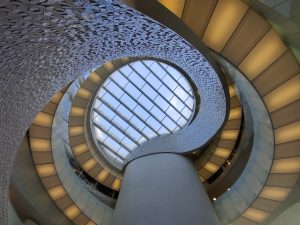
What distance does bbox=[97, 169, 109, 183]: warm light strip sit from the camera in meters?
21.2

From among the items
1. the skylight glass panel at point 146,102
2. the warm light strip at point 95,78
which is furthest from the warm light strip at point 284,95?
the skylight glass panel at point 146,102

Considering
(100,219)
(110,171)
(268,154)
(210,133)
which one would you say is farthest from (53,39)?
(110,171)

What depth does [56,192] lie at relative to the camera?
15555 millimetres

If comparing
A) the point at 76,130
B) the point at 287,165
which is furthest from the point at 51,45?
the point at 76,130

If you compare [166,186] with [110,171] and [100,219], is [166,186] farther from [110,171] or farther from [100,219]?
[110,171]

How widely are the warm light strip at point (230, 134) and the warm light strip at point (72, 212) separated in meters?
9.66

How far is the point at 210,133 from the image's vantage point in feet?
48.6

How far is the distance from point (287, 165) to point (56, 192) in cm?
1130

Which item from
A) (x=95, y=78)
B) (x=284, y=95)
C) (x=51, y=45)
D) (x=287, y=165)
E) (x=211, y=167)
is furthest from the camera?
(x=211, y=167)

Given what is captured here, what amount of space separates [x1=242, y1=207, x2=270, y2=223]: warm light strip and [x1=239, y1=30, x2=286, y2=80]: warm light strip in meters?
8.07

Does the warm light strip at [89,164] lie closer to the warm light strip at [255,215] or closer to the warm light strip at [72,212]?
the warm light strip at [72,212]

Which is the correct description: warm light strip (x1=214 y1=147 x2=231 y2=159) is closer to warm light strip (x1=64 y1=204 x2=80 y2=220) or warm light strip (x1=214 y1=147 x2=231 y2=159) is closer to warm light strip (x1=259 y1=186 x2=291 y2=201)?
warm light strip (x1=259 y1=186 x2=291 y2=201)

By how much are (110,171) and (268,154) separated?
12.8 meters

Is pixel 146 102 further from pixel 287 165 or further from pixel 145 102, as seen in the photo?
pixel 287 165
